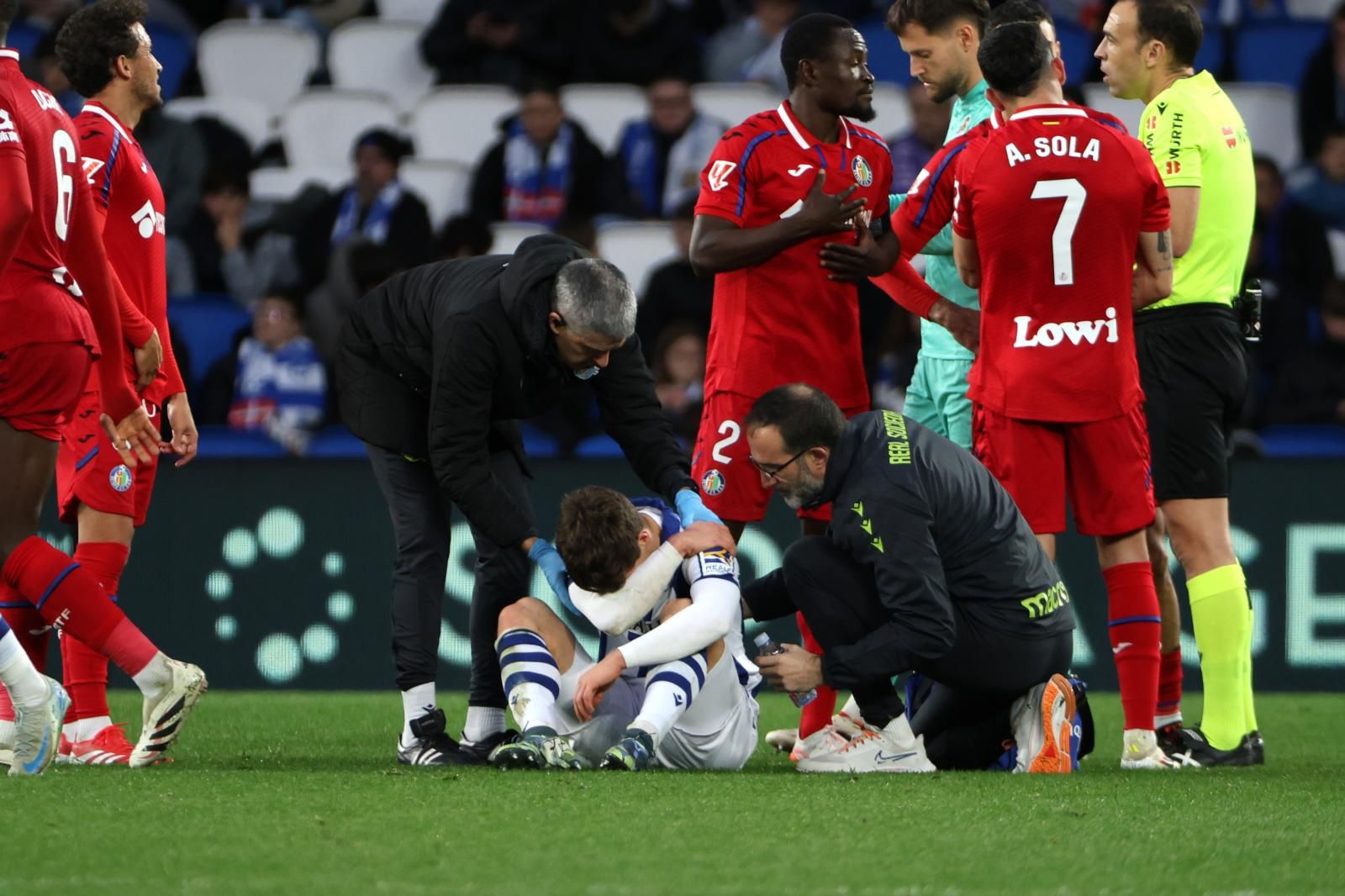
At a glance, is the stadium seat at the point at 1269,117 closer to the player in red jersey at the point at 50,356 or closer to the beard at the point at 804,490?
the beard at the point at 804,490

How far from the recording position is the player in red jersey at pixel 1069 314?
224 inches

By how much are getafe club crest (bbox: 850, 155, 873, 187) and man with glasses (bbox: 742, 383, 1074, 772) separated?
1063 mm

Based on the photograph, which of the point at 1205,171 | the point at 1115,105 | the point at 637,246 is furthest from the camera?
the point at 1115,105

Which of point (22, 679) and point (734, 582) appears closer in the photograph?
point (22, 679)

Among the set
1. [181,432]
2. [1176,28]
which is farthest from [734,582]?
[1176,28]

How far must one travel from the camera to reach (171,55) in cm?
1363

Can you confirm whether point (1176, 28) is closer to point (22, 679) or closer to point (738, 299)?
point (738, 299)

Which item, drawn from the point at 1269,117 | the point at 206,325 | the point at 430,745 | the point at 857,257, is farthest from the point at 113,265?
the point at 1269,117

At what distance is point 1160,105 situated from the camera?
241 inches

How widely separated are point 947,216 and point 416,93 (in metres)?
8.14

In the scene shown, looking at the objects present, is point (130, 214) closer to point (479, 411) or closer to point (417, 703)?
point (479, 411)

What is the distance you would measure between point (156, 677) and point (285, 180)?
297 inches

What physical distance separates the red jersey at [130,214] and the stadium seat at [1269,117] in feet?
26.0

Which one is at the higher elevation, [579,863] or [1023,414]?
[1023,414]
